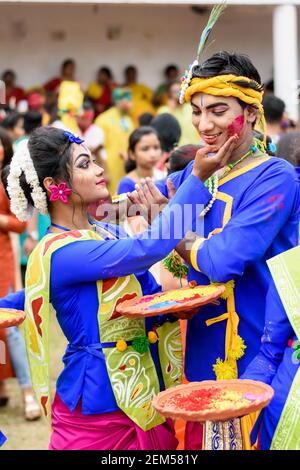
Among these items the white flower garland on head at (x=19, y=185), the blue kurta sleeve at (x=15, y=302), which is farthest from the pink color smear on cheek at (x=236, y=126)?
the blue kurta sleeve at (x=15, y=302)

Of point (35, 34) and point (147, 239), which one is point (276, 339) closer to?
point (147, 239)

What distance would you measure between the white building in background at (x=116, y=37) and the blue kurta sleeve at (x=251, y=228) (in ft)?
36.5

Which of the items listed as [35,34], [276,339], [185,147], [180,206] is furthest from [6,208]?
[35,34]

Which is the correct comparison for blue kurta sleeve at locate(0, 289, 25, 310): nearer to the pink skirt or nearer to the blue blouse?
the blue blouse

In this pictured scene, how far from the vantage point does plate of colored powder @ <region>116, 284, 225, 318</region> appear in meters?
3.11

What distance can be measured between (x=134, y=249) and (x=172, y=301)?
25 centimetres

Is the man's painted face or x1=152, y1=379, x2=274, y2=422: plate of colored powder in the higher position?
the man's painted face

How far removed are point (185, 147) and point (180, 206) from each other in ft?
5.79

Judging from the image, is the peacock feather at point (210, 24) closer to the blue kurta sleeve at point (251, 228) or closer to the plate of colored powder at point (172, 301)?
the blue kurta sleeve at point (251, 228)

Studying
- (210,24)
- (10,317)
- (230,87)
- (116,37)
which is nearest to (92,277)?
(10,317)

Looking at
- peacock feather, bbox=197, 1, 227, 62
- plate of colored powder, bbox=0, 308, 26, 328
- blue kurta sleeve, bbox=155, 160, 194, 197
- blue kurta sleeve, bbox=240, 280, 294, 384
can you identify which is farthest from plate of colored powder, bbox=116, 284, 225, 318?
peacock feather, bbox=197, 1, 227, 62

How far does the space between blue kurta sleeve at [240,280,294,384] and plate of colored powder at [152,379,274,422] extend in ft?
0.37

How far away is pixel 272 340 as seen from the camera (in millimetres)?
3014

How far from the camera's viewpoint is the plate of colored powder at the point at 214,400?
105 inches
